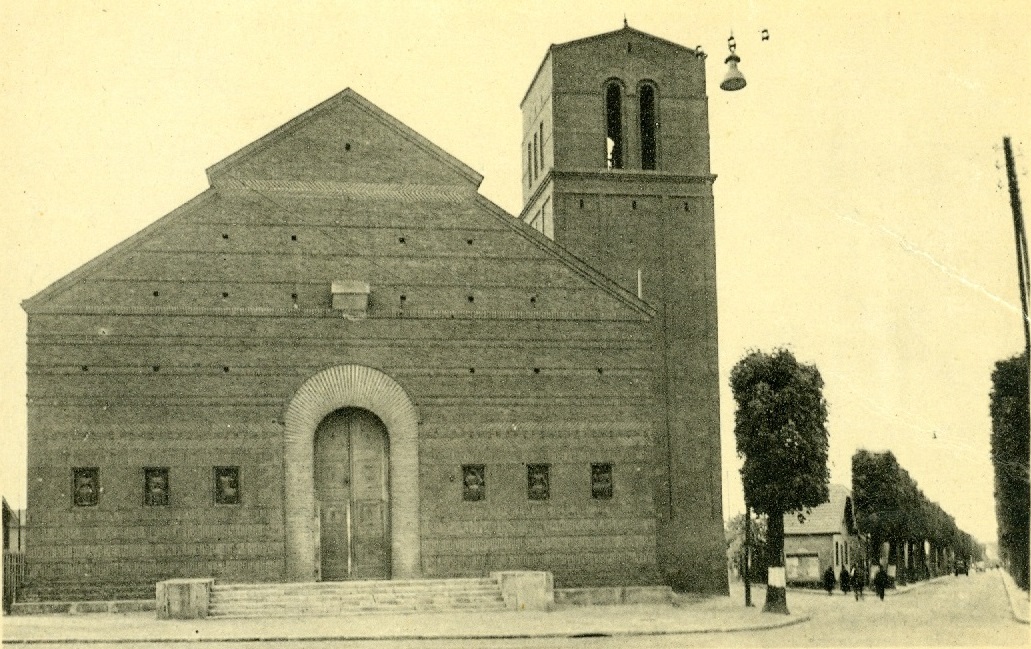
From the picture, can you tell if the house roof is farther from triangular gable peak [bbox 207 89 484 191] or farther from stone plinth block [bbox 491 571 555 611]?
triangular gable peak [bbox 207 89 484 191]

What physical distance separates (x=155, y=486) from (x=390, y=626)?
8660 millimetres

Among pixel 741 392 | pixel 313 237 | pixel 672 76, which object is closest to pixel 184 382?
pixel 313 237

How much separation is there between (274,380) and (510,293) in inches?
273

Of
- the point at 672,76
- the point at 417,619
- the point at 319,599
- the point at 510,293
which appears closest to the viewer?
the point at 417,619

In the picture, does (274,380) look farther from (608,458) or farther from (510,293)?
(608,458)

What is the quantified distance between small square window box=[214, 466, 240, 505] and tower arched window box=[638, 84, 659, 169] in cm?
1757

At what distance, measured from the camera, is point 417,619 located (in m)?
28.5

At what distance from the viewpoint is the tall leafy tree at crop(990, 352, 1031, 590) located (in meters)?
40.1

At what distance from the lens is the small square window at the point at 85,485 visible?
3162cm

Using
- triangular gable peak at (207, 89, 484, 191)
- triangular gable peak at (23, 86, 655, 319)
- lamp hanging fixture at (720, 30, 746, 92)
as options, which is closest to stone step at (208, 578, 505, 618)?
triangular gable peak at (23, 86, 655, 319)

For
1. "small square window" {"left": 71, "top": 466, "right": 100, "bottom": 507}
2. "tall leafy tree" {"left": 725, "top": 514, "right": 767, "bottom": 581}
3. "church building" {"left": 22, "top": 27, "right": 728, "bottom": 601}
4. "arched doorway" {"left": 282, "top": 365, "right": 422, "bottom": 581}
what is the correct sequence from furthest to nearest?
1. "tall leafy tree" {"left": 725, "top": 514, "right": 767, "bottom": 581}
2. "arched doorway" {"left": 282, "top": 365, "right": 422, "bottom": 581}
3. "church building" {"left": 22, "top": 27, "right": 728, "bottom": 601}
4. "small square window" {"left": 71, "top": 466, "right": 100, "bottom": 507}

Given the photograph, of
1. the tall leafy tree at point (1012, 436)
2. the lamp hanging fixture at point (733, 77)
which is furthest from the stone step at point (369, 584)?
the tall leafy tree at point (1012, 436)

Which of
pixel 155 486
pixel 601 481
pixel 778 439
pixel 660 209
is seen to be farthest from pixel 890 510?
pixel 155 486

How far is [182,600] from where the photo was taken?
29406 mm
